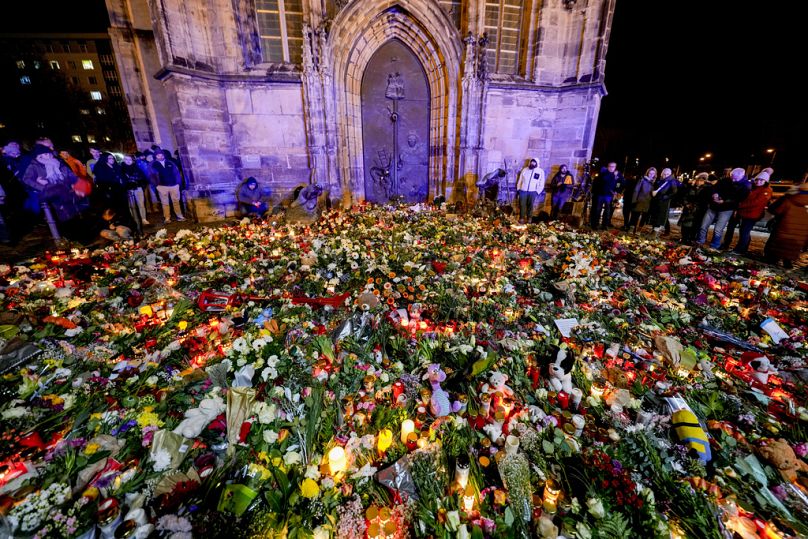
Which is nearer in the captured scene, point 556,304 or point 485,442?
point 485,442

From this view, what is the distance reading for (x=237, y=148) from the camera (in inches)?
396

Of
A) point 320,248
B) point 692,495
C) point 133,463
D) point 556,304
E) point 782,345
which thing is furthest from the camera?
point 320,248

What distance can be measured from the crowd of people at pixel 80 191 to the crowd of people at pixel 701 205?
10.4 m

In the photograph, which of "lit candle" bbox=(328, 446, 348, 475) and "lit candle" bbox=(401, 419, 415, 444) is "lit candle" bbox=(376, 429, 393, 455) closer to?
"lit candle" bbox=(401, 419, 415, 444)

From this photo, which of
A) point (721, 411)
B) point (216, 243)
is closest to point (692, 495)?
point (721, 411)

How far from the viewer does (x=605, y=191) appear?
30.2 ft

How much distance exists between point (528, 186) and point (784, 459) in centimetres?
855

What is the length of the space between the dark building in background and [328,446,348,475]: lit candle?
3727 cm

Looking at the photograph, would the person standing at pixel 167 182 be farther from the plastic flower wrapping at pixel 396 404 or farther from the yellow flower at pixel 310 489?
the yellow flower at pixel 310 489

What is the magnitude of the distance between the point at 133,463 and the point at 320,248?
4.74 meters

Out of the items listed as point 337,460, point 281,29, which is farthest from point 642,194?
point 281,29

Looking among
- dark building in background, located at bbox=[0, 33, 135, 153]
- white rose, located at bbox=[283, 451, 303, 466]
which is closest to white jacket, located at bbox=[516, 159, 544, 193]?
white rose, located at bbox=[283, 451, 303, 466]

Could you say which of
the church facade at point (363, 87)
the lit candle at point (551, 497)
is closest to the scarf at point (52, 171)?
the church facade at point (363, 87)

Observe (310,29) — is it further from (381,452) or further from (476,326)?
(381,452)
